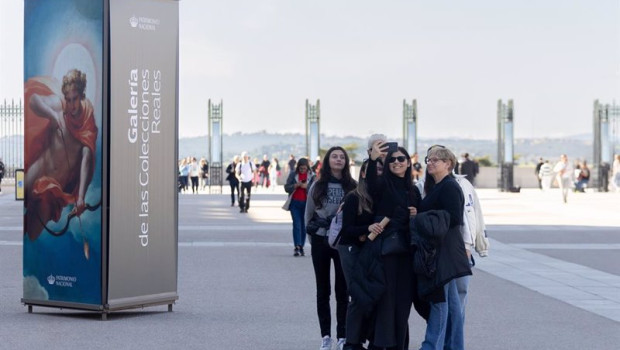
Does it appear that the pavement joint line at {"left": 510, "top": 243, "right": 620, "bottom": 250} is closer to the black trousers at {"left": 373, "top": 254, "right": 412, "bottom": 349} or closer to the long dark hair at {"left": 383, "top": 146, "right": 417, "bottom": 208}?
the black trousers at {"left": 373, "top": 254, "right": 412, "bottom": 349}

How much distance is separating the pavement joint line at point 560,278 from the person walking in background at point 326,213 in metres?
2.97

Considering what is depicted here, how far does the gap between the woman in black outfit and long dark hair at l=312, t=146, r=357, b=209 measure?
2.22ft

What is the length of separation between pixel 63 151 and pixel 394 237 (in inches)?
153

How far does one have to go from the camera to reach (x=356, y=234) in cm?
830

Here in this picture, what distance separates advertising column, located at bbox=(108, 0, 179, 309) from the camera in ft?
34.6

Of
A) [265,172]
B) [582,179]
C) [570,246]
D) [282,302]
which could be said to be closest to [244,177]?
[570,246]

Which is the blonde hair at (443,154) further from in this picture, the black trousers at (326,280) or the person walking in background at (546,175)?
the person walking in background at (546,175)

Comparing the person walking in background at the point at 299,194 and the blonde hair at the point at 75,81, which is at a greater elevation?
the blonde hair at the point at 75,81

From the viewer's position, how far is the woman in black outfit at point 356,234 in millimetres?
8273

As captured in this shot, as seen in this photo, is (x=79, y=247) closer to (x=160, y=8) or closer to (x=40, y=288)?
(x=40, y=288)

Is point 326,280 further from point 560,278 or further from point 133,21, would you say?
point 560,278

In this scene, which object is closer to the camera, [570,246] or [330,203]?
[330,203]

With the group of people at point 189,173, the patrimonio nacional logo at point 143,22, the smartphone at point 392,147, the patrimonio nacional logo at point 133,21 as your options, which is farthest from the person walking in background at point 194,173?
the smartphone at point 392,147

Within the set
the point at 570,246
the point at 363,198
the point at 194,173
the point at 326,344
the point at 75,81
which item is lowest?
the point at 326,344
